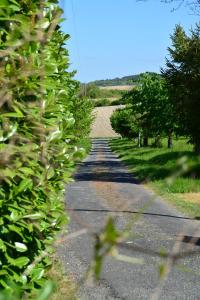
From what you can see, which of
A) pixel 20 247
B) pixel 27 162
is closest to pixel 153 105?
pixel 20 247

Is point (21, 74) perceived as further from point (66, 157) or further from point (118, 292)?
point (118, 292)

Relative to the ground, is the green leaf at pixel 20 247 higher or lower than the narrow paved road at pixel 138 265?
higher

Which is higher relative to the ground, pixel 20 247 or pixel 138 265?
pixel 20 247

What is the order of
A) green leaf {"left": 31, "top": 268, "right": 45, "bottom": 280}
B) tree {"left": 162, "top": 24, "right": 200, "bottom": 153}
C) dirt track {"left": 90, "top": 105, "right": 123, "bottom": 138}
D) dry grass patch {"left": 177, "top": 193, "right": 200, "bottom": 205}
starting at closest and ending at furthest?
green leaf {"left": 31, "top": 268, "right": 45, "bottom": 280}, dry grass patch {"left": 177, "top": 193, "right": 200, "bottom": 205}, tree {"left": 162, "top": 24, "right": 200, "bottom": 153}, dirt track {"left": 90, "top": 105, "right": 123, "bottom": 138}

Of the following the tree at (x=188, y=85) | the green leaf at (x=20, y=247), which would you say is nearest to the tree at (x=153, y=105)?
the tree at (x=188, y=85)

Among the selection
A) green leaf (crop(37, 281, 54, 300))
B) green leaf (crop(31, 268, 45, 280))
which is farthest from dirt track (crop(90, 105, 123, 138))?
green leaf (crop(37, 281, 54, 300))

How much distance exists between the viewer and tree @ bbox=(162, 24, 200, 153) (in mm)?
21562

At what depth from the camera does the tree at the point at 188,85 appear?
21.6 metres

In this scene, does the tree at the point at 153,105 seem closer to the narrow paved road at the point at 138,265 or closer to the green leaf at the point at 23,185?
the narrow paved road at the point at 138,265

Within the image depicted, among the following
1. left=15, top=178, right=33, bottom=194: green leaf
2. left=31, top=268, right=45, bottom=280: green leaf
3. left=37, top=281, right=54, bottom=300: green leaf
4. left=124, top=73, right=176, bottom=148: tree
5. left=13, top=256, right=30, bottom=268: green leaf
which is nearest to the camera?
left=37, top=281, right=54, bottom=300: green leaf

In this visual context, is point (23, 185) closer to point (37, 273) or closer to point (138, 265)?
point (37, 273)

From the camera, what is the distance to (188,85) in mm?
22531

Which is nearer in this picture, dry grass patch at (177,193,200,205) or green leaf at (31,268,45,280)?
green leaf at (31,268,45,280)

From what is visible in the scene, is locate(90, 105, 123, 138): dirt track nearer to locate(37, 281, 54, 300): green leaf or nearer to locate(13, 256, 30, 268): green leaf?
locate(13, 256, 30, 268): green leaf
